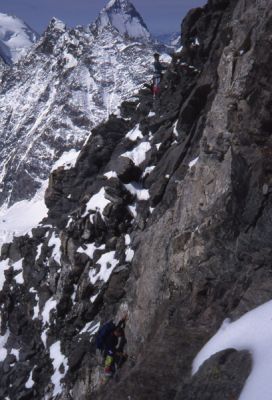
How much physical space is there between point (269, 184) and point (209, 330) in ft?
13.3

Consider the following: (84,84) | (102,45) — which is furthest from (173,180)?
(102,45)

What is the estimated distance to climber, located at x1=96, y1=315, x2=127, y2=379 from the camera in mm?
15875

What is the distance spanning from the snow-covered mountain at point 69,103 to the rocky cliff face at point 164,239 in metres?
108

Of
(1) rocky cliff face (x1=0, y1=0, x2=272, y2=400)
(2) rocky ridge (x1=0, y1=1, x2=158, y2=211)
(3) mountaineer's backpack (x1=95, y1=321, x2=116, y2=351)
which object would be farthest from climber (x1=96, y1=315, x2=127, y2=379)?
(2) rocky ridge (x1=0, y1=1, x2=158, y2=211)

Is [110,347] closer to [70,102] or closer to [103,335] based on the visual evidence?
[103,335]

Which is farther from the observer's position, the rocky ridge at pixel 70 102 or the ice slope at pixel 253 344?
the rocky ridge at pixel 70 102

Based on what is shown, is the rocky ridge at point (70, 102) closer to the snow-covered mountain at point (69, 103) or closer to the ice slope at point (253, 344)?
the snow-covered mountain at point (69, 103)

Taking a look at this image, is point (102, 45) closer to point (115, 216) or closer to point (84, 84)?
point (84, 84)

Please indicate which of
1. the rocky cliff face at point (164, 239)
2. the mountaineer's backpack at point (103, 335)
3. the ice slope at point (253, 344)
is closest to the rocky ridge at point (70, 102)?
the rocky cliff face at point (164, 239)

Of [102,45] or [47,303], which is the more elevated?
[102,45]

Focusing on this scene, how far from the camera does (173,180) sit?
21.4m

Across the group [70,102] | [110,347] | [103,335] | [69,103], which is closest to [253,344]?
[103,335]

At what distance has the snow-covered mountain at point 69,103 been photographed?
155875 mm

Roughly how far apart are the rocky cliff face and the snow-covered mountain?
354 ft
